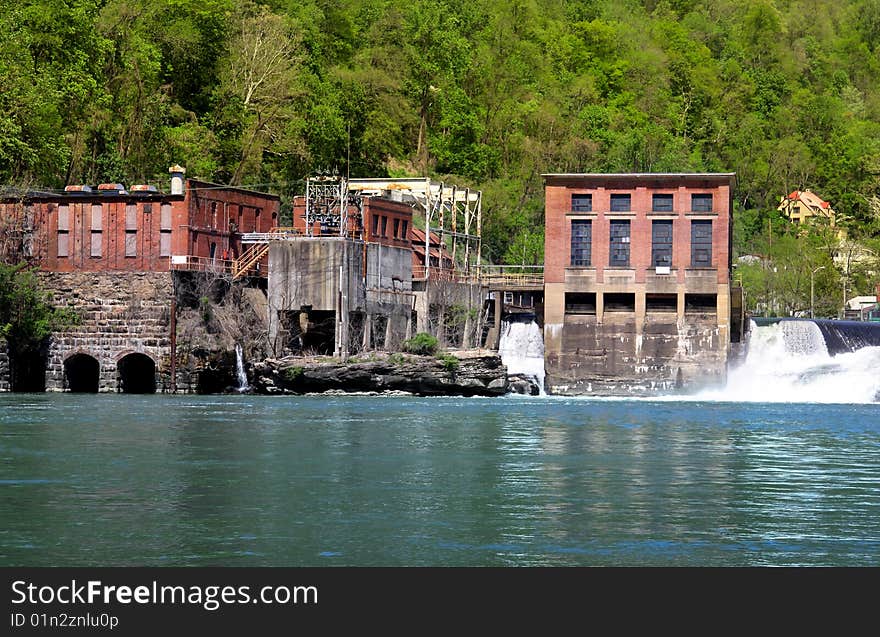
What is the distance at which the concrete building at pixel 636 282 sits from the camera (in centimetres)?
9088

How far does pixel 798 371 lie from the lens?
89062 millimetres

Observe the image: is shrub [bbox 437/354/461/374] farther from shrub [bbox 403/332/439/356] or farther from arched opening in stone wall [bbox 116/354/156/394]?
arched opening in stone wall [bbox 116/354/156/394]

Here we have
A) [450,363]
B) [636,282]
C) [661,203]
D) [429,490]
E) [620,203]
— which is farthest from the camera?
[620,203]

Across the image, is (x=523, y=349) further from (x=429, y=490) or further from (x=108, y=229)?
(x=429, y=490)

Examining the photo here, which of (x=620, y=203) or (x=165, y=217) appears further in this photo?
(x=620, y=203)

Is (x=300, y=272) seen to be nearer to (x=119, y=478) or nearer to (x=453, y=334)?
(x=453, y=334)

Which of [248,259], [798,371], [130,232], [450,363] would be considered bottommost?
[798,371]

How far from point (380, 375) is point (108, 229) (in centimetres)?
1649

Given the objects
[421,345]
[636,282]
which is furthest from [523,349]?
[421,345]

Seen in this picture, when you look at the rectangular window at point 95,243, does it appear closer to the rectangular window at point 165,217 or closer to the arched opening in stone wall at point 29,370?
the rectangular window at point 165,217

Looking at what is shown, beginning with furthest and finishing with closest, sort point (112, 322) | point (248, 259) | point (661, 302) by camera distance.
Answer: point (661, 302) → point (248, 259) → point (112, 322)

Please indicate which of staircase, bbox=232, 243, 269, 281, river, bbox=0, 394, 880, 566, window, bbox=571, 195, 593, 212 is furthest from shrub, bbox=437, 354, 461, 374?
river, bbox=0, 394, 880, 566
